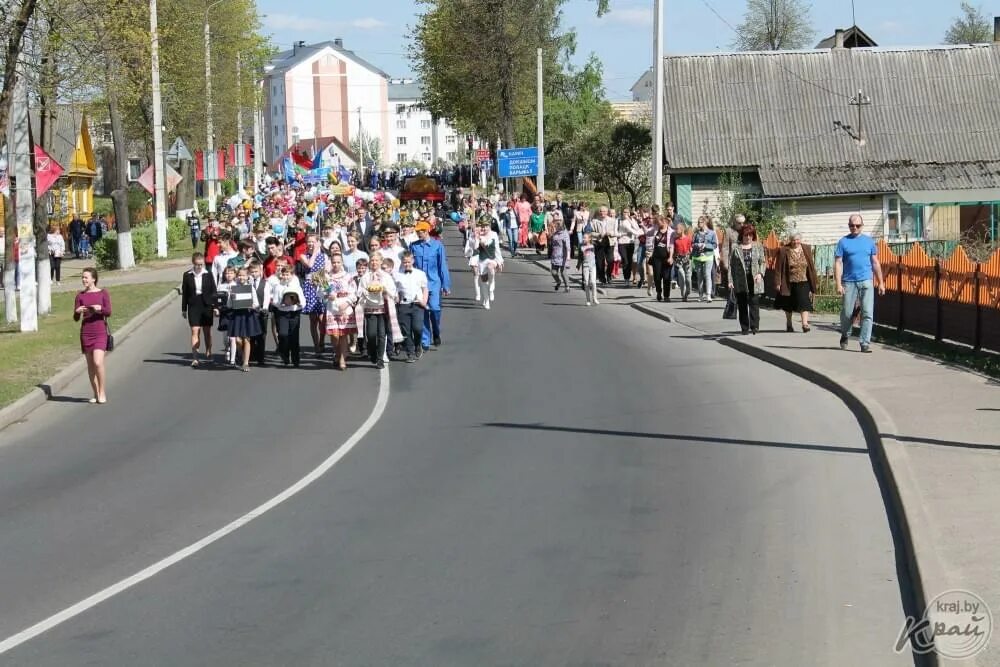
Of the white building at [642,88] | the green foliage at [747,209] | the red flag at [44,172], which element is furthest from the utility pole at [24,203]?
the white building at [642,88]

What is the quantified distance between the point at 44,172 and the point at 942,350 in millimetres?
16366

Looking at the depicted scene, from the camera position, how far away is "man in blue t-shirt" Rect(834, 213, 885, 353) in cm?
1969

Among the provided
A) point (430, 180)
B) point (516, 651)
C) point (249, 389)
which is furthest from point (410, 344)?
point (430, 180)

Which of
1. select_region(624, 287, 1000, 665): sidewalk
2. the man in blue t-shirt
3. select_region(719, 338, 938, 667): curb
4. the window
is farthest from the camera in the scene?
the window

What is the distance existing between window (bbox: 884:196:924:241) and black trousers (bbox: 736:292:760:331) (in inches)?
1152

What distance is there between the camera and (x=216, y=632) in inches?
312

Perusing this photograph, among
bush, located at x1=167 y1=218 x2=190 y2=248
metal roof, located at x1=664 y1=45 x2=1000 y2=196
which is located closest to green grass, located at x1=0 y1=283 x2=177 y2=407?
bush, located at x1=167 y1=218 x2=190 y2=248

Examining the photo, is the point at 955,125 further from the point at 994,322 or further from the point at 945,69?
the point at 994,322

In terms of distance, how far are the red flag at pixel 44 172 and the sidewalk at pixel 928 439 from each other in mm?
12329

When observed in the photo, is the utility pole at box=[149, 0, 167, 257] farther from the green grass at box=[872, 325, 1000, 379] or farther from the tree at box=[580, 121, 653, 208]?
the tree at box=[580, 121, 653, 208]

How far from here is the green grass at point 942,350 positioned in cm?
1827

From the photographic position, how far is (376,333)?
21.0 m

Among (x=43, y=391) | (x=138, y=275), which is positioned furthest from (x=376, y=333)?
(x=138, y=275)

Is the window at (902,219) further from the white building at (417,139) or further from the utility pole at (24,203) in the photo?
the white building at (417,139)
